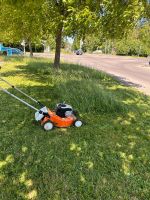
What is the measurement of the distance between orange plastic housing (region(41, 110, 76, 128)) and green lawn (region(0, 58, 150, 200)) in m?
0.13

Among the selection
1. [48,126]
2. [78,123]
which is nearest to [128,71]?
[78,123]

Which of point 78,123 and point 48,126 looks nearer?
point 48,126

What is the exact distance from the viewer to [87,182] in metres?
4.14

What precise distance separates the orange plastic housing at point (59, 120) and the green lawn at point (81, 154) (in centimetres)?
13

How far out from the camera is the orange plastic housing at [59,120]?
5.86 meters

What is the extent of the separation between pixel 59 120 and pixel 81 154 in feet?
3.94

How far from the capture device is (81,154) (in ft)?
16.4

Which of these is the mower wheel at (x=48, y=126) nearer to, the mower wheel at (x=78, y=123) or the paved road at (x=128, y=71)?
the mower wheel at (x=78, y=123)

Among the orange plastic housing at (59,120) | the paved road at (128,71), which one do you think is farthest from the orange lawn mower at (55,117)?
the paved road at (128,71)

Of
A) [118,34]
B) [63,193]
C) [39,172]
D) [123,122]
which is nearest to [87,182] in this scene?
[63,193]

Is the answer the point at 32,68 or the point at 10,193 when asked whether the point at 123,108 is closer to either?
the point at 10,193

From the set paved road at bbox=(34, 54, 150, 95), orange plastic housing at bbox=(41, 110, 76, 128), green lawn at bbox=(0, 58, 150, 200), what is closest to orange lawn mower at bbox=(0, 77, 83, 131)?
orange plastic housing at bbox=(41, 110, 76, 128)

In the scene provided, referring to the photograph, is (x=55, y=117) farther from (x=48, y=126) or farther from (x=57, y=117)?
(x=48, y=126)

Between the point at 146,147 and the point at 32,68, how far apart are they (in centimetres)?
1280
